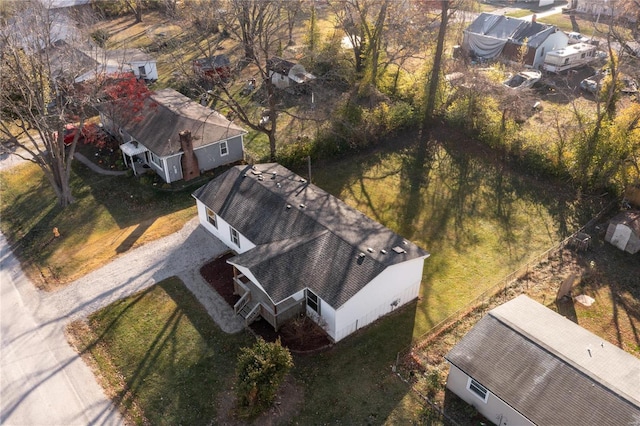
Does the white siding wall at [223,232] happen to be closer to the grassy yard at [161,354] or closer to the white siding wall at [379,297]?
the grassy yard at [161,354]

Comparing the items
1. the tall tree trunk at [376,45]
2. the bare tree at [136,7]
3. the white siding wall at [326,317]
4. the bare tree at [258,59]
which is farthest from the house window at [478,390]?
the bare tree at [136,7]

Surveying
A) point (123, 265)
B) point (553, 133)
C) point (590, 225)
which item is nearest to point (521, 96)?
point (553, 133)

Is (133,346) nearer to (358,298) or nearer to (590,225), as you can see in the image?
(358,298)

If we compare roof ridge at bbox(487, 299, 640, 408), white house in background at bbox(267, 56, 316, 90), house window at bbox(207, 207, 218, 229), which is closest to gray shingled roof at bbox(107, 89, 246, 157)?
house window at bbox(207, 207, 218, 229)

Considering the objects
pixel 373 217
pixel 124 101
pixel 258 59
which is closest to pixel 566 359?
pixel 373 217

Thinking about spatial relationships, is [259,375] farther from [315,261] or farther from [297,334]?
[315,261]

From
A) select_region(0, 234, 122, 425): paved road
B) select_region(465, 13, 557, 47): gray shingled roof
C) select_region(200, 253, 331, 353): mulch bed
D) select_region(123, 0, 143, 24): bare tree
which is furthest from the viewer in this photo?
select_region(123, 0, 143, 24): bare tree

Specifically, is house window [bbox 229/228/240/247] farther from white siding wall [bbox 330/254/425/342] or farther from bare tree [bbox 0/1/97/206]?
bare tree [bbox 0/1/97/206]
